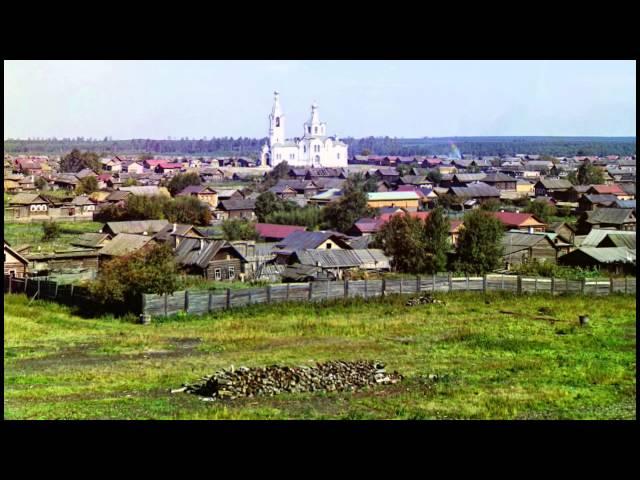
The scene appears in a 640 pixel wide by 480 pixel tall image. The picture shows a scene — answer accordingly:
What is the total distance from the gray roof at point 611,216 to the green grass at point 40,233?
743 inches

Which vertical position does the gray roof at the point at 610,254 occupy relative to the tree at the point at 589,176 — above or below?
below

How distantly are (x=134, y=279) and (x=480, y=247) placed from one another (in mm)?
9910

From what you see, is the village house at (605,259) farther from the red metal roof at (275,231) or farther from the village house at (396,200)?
the village house at (396,200)

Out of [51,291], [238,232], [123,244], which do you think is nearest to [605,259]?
[238,232]

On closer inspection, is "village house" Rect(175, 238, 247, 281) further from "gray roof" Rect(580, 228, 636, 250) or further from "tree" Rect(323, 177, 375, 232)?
"tree" Rect(323, 177, 375, 232)

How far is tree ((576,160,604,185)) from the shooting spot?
47.3m

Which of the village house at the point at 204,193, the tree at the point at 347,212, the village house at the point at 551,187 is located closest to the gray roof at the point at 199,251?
the tree at the point at 347,212

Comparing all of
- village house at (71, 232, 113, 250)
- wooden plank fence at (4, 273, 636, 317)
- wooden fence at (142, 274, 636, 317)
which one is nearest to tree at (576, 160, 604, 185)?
wooden fence at (142, 274, 636, 317)

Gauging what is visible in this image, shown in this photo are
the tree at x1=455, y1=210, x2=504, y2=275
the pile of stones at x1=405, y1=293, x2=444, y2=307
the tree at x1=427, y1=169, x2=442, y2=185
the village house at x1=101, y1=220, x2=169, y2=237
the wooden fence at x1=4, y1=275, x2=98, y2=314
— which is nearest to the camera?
the wooden fence at x1=4, y1=275, x2=98, y2=314

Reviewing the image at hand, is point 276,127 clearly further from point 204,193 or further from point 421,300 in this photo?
point 421,300

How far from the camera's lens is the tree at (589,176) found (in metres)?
47.3

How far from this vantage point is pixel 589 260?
70.3ft

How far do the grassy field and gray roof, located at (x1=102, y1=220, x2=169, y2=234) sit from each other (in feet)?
32.2

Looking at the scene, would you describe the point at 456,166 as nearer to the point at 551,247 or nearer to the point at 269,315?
the point at 551,247
